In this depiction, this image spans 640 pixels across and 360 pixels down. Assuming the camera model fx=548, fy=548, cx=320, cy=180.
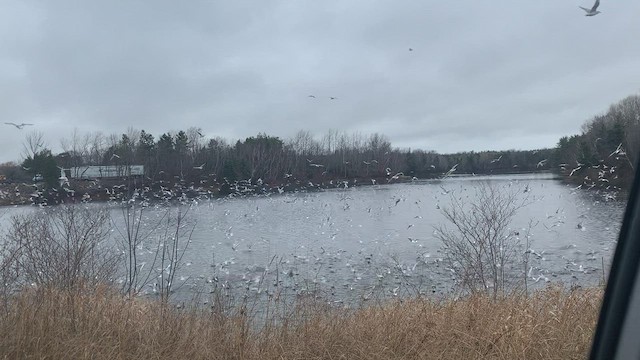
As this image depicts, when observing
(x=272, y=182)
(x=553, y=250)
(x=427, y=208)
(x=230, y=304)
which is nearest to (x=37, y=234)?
(x=230, y=304)

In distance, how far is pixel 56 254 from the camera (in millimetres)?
8461

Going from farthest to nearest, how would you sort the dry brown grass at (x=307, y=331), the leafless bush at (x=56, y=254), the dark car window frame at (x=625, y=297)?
1. the leafless bush at (x=56, y=254)
2. the dry brown grass at (x=307, y=331)
3. the dark car window frame at (x=625, y=297)

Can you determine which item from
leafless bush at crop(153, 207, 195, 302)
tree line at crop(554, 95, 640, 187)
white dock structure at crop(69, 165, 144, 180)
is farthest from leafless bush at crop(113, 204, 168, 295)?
tree line at crop(554, 95, 640, 187)

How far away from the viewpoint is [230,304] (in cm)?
764

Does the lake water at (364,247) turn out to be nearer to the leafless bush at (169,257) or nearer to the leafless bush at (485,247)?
the leafless bush at (169,257)

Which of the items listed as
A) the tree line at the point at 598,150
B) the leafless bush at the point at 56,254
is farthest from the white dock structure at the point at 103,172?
the tree line at the point at 598,150

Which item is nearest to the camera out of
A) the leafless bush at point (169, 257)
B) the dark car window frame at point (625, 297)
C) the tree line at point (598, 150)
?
the dark car window frame at point (625, 297)

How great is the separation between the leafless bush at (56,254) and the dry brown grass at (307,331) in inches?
28.8

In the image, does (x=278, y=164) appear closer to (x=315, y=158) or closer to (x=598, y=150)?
(x=315, y=158)

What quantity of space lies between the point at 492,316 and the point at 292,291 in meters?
5.84

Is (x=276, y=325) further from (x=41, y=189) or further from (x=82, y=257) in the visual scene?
(x=41, y=189)

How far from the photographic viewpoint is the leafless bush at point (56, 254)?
25.9 feet

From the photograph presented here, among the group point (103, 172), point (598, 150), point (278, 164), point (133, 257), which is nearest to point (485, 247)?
point (598, 150)

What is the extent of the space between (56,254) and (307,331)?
175 inches
